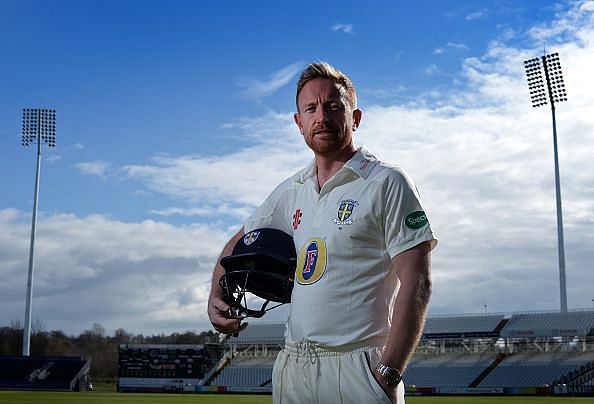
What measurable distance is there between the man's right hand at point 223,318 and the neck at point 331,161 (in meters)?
0.59

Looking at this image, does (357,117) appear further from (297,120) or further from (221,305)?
(221,305)

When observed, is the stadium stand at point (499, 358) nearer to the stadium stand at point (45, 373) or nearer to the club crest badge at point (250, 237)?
the stadium stand at point (45, 373)

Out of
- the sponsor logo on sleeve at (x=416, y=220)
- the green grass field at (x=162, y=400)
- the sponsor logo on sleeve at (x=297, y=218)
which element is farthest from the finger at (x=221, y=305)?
the green grass field at (x=162, y=400)

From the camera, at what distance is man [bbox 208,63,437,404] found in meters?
2.38

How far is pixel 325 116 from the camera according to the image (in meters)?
2.58

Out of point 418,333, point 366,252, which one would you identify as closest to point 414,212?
point 366,252

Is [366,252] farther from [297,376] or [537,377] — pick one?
[537,377]

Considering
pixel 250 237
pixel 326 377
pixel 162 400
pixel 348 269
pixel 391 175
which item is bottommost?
pixel 162 400

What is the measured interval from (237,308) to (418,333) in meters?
0.77

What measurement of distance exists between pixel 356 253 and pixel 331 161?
392mm

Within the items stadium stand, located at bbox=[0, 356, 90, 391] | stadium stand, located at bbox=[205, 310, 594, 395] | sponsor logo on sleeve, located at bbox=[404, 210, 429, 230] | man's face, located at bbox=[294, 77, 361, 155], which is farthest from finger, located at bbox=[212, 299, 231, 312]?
stadium stand, located at bbox=[0, 356, 90, 391]

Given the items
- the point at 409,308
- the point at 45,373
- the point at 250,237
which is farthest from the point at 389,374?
the point at 45,373

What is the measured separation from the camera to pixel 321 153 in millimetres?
2684

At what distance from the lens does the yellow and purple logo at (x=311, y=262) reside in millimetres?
2549
